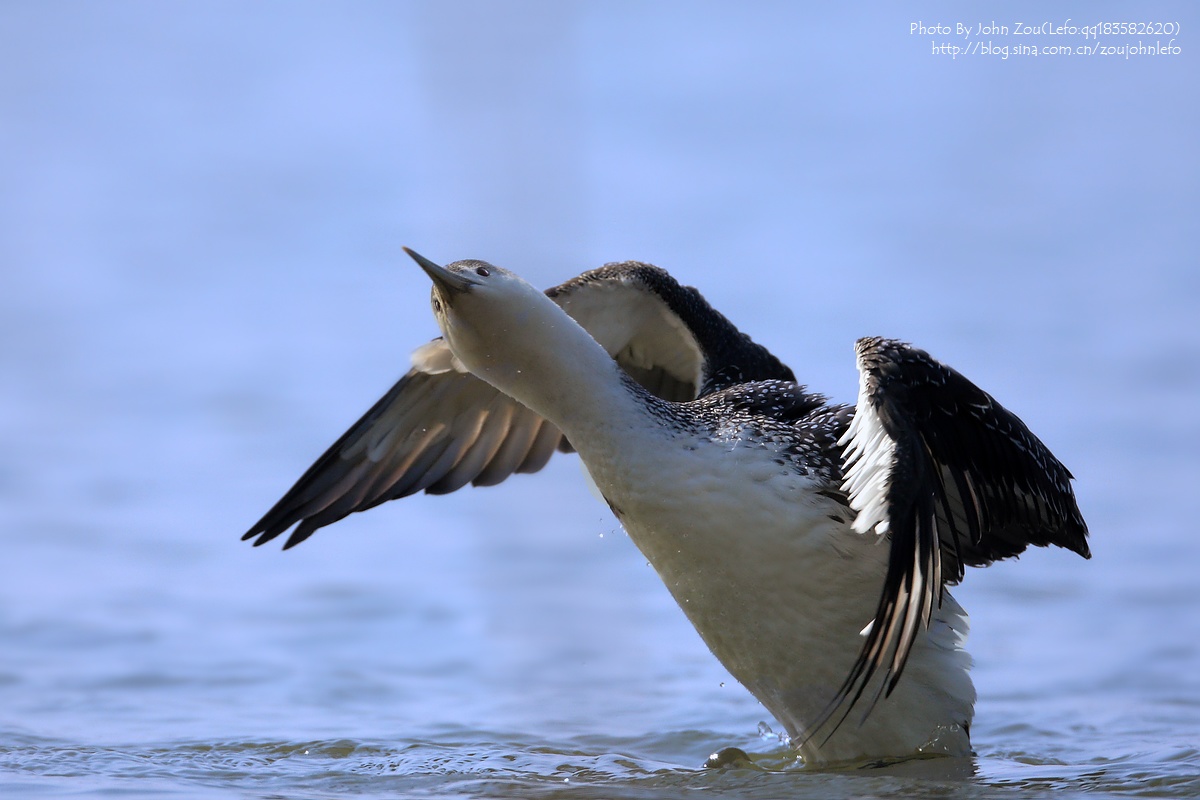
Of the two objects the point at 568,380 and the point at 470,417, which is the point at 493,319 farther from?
the point at 470,417

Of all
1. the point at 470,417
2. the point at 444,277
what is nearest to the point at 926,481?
the point at 444,277

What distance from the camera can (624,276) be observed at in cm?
809

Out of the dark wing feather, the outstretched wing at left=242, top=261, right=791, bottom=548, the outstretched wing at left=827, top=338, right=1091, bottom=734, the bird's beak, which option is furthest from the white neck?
the dark wing feather

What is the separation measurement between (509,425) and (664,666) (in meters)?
1.92

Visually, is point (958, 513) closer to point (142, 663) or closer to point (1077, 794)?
point (1077, 794)

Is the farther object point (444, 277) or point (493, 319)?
point (493, 319)

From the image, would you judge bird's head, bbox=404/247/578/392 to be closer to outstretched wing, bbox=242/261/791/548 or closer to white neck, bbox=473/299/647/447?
white neck, bbox=473/299/647/447

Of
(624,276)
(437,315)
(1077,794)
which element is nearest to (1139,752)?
(1077,794)

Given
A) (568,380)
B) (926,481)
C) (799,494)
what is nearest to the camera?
(926,481)

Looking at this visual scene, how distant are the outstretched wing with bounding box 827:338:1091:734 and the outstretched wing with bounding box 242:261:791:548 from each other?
5.22 feet

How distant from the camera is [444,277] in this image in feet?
21.3

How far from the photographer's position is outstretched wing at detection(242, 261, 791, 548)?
26.3 ft

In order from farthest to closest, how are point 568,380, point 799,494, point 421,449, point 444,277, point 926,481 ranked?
point 421,449 < point 568,380 < point 799,494 < point 444,277 < point 926,481

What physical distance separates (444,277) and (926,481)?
1.93 meters
